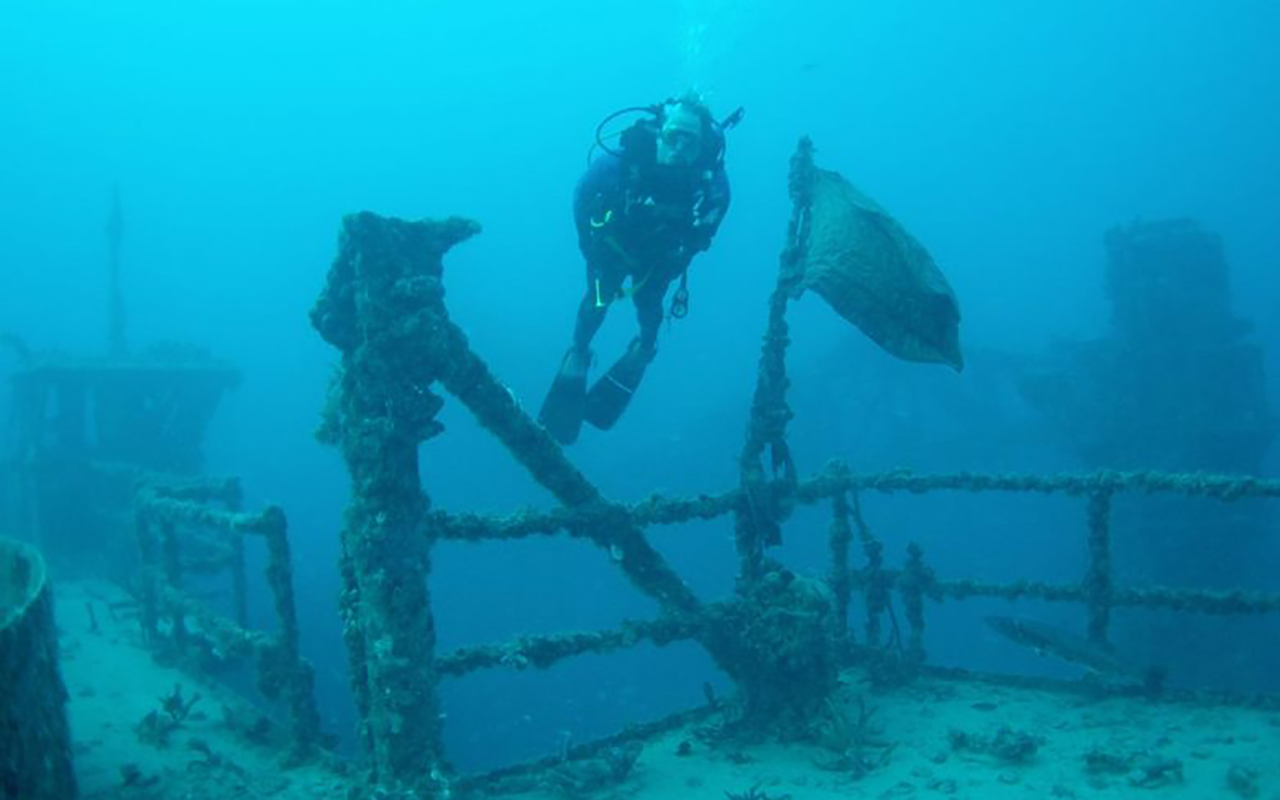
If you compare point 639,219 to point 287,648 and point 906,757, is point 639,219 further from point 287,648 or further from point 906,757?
point 906,757

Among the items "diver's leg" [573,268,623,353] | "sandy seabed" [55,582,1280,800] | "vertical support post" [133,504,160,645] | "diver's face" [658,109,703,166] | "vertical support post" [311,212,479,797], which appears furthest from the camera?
"vertical support post" [133,504,160,645]

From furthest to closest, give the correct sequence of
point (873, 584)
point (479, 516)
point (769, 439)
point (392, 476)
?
1. point (873, 584)
2. point (769, 439)
3. point (479, 516)
4. point (392, 476)

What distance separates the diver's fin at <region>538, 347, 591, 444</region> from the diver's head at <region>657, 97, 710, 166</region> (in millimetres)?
1824

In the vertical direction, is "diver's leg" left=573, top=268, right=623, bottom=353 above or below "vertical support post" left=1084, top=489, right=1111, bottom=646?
above

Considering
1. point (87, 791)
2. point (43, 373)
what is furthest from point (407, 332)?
point (43, 373)

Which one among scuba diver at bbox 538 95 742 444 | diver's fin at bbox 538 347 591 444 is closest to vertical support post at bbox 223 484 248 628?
diver's fin at bbox 538 347 591 444

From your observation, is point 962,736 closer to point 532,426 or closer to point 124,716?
point 532,426

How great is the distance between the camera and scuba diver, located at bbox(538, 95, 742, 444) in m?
7.11

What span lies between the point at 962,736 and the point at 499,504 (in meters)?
32.6

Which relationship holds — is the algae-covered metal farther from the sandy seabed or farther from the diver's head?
the diver's head

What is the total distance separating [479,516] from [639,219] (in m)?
3.29

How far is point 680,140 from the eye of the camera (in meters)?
7.04

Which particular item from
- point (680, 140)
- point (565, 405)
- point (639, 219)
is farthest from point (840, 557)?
point (680, 140)

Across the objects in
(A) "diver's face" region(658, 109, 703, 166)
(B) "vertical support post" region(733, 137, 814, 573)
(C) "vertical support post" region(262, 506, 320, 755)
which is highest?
(A) "diver's face" region(658, 109, 703, 166)
